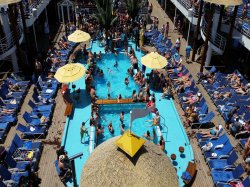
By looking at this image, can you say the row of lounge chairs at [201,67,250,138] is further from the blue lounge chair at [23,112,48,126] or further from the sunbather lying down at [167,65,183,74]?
the blue lounge chair at [23,112,48,126]

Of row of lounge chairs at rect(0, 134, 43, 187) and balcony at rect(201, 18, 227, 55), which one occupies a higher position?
balcony at rect(201, 18, 227, 55)

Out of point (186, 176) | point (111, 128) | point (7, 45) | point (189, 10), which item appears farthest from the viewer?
point (189, 10)

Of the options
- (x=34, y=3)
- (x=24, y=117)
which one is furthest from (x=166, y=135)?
(x=34, y=3)

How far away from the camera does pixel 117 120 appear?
15836 mm

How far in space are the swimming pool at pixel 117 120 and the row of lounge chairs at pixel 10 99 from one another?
4709 millimetres

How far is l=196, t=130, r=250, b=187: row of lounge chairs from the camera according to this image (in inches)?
439

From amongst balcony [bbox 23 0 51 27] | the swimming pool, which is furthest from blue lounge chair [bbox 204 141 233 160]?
balcony [bbox 23 0 51 27]

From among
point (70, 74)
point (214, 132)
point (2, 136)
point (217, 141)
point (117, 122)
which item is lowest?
point (117, 122)

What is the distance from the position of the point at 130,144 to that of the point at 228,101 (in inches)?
481

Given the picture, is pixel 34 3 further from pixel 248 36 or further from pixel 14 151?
pixel 248 36

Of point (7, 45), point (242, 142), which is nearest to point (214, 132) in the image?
point (242, 142)

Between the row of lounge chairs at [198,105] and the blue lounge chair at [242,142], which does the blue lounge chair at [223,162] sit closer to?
the blue lounge chair at [242,142]

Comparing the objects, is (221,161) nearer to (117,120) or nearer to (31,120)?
(117,120)

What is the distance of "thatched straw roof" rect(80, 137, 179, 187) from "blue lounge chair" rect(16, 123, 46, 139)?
8546 millimetres
